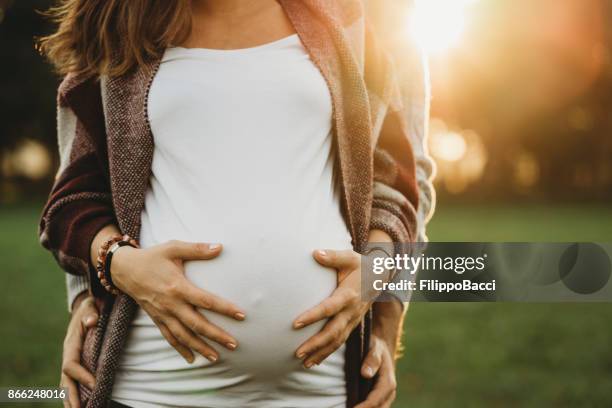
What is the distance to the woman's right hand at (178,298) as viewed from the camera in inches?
52.9

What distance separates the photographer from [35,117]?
25391 millimetres

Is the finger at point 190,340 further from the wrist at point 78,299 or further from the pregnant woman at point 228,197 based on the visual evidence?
the wrist at point 78,299

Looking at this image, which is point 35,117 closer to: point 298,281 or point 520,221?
point 520,221

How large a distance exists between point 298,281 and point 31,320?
536 cm

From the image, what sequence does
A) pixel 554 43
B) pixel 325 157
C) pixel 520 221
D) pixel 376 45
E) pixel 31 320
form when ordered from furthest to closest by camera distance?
pixel 554 43, pixel 520 221, pixel 31 320, pixel 376 45, pixel 325 157

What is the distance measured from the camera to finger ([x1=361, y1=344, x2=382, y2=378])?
57.1 inches

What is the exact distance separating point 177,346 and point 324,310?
31cm

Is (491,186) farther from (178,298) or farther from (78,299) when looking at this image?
(178,298)

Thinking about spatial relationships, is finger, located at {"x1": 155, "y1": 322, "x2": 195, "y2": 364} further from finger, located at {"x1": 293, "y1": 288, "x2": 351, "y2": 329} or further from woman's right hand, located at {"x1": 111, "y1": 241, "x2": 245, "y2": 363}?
finger, located at {"x1": 293, "y1": 288, "x2": 351, "y2": 329}

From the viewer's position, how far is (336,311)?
1.38 meters

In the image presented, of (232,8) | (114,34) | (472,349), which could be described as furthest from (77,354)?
(472,349)

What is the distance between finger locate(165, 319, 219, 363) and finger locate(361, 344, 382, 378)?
33 cm

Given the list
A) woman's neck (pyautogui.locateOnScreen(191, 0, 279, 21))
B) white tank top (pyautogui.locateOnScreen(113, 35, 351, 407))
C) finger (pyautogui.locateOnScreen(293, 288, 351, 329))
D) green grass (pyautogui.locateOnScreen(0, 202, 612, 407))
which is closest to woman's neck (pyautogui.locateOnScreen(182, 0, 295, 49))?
woman's neck (pyautogui.locateOnScreen(191, 0, 279, 21))

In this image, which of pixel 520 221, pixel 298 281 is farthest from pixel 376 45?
pixel 520 221
